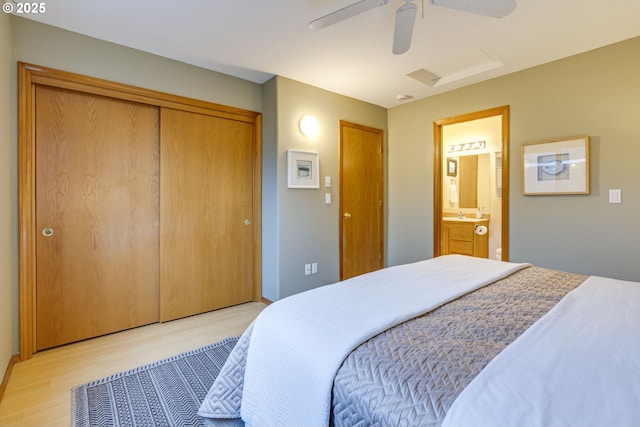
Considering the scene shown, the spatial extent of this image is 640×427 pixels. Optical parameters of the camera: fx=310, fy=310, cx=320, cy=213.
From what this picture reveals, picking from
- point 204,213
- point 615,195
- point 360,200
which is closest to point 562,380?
point 615,195

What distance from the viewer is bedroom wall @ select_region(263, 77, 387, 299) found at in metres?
3.13

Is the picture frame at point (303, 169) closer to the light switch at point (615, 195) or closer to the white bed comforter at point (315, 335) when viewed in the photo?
the white bed comforter at point (315, 335)

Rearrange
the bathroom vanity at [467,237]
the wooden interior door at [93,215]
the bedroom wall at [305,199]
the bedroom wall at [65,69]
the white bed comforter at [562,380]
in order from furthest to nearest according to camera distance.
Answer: the bathroom vanity at [467,237] → the bedroom wall at [305,199] → the wooden interior door at [93,215] → the bedroom wall at [65,69] → the white bed comforter at [562,380]

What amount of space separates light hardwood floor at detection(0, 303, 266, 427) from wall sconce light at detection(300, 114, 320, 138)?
1.92 m

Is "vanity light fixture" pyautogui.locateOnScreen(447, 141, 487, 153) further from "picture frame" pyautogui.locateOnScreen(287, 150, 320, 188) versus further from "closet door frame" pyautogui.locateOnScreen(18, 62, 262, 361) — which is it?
"closet door frame" pyautogui.locateOnScreen(18, 62, 262, 361)

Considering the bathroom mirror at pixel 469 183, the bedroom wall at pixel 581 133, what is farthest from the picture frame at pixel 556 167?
the bathroom mirror at pixel 469 183

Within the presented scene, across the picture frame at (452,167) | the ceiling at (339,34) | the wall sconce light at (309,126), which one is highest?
the ceiling at (339,34)

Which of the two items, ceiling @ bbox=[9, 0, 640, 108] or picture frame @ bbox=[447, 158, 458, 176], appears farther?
picture frame @ bbox=[447, 158, 458, 176]

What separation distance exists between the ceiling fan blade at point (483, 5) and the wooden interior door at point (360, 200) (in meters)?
2.04

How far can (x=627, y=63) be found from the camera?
96.0 inches

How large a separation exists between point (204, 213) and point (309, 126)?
1413mm

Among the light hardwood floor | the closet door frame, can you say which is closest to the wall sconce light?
the closet door frame

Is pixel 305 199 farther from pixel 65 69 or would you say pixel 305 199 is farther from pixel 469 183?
pixel 469 183

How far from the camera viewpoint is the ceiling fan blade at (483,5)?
5.21 feet
